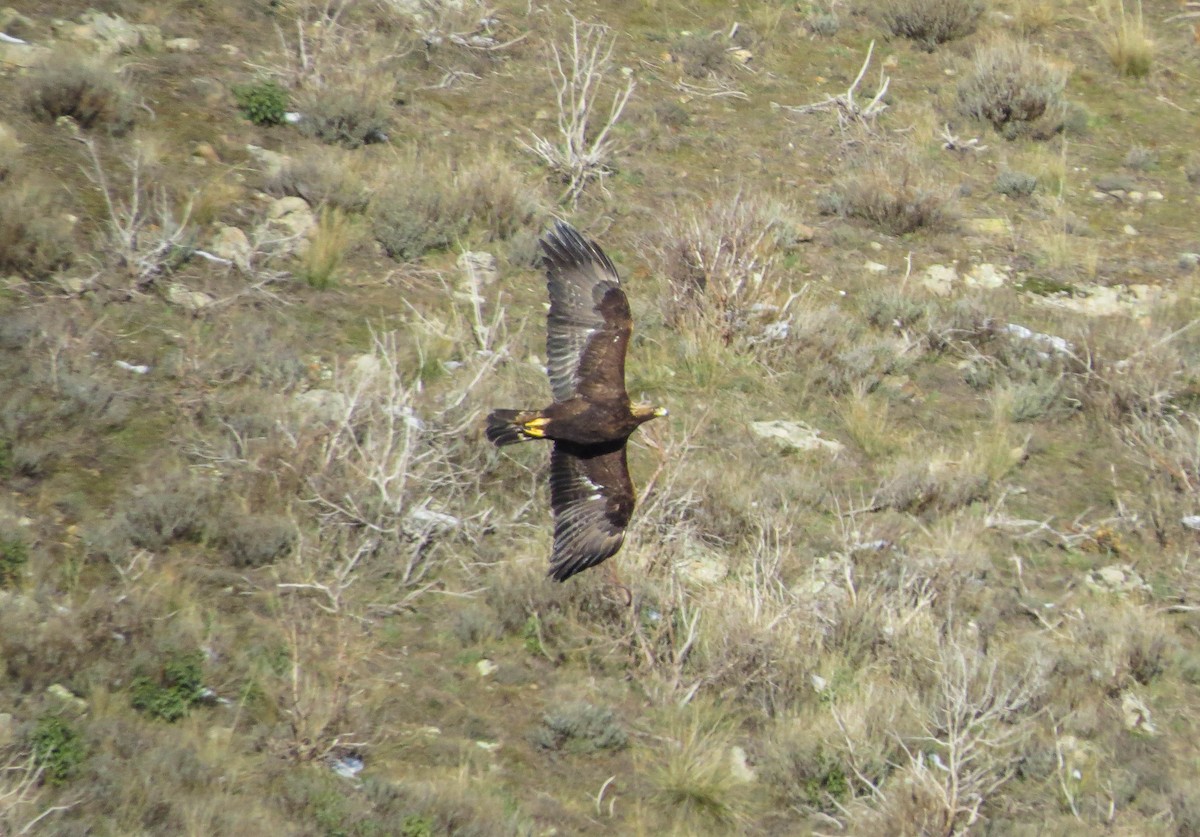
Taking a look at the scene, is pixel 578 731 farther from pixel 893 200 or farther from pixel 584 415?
pixel 893 200

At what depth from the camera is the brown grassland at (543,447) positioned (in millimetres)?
7359

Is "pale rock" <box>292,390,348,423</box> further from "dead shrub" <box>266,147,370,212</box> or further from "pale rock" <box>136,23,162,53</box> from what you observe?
"pale rock" <box>136,23,162,53</box>

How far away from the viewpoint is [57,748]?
6316mm

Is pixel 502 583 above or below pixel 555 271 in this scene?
below

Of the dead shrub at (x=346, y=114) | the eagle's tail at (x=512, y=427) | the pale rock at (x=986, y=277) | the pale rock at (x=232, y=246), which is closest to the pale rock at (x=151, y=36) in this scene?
the dead shrub at (x=346, y=114)

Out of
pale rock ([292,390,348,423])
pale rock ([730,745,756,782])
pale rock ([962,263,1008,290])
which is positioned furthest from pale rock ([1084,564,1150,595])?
pale rock ([292,390,348,423])

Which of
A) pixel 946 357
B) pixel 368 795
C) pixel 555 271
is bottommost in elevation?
pixel 946 357

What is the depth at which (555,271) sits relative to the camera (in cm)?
854

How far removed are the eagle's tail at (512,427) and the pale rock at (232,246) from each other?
3229 millimetres

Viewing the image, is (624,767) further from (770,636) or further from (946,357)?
(946,357)

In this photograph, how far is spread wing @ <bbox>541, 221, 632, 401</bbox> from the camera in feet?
27.5

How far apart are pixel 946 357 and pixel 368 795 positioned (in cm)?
663

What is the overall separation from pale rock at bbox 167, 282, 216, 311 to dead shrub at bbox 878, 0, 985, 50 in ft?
28.9

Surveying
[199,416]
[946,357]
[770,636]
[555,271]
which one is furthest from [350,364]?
[946,357]
